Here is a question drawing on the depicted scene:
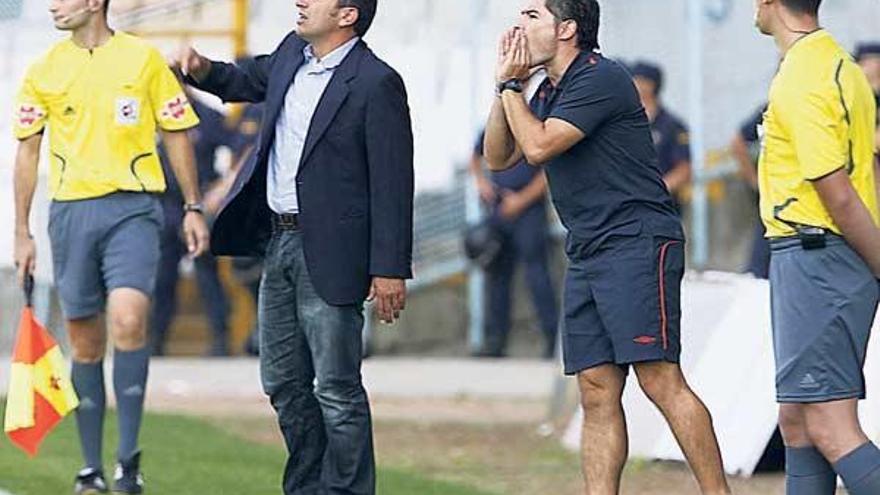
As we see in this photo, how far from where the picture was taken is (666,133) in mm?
14797

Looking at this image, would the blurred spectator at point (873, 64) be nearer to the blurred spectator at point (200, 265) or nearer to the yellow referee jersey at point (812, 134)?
the yellow referee jersey at point (812, 134)

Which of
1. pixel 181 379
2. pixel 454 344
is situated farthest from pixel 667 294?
pixel 454 344

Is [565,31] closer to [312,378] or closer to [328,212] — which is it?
[328,212]

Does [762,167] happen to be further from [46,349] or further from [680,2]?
[680,2]

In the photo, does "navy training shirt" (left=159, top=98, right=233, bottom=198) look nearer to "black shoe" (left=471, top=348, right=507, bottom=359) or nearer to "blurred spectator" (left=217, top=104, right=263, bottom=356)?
"blurred spectator" (left=217, top=104, right=263, bottom=356)

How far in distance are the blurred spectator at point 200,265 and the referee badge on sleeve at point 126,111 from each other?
604cm

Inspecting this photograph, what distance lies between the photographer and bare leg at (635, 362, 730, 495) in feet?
25.1

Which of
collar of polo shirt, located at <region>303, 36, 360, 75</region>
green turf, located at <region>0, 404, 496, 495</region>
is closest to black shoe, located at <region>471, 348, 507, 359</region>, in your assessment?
green turf, located at <region>0, 404, 496, 495</region>

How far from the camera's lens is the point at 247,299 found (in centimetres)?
1631

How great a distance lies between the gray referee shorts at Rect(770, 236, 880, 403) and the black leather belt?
1.73m

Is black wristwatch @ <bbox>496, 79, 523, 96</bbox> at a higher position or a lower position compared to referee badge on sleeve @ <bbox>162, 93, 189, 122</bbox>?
higher

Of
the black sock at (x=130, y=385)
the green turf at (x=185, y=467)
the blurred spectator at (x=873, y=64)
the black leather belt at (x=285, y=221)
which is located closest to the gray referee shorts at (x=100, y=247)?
the black sock at (x=130, y=385)

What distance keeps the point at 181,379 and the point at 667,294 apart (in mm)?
7370

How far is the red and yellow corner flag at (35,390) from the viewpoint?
9.17 metres
